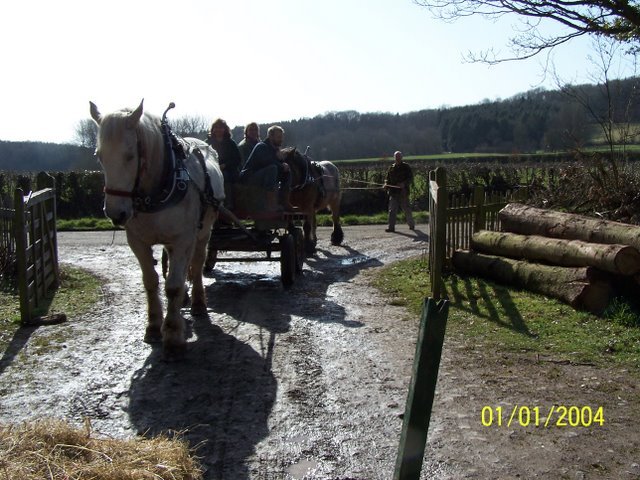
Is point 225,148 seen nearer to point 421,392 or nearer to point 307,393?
point 307,393

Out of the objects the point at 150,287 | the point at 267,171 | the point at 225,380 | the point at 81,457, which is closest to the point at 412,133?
the point at 267,171

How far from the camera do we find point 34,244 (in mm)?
8242

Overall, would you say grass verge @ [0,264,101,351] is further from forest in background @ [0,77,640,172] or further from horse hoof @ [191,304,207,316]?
forest in background @ [0,77,640,172]

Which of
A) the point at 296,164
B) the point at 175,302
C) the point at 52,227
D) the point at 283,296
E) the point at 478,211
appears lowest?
the point at 283,296

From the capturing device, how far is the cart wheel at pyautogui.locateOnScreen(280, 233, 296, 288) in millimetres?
8906

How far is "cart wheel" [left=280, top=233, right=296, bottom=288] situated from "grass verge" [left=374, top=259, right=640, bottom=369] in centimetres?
138

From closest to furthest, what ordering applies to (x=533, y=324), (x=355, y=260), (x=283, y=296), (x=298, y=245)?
(x=533, y=324) < (x=283, y=296) < (x=298, y=245) < (x=355, y=260)

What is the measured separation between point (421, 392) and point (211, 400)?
8.76 feet

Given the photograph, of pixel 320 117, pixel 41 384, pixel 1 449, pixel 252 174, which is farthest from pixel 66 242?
pixel 320 117

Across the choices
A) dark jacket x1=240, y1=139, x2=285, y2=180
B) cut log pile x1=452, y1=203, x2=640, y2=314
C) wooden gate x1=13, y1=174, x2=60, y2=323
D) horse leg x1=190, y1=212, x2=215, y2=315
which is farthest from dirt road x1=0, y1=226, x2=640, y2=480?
dark jacket x1=240, y1=139, x2=285, y2=180

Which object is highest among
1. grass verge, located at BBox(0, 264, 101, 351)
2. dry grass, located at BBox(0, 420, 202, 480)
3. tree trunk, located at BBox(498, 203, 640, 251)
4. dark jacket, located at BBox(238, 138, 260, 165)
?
dark jacket, located at BBox(238, 138, 260, 165)

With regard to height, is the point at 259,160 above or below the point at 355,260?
above

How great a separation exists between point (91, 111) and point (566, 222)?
19.1ft

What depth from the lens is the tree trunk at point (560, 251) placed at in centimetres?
695
